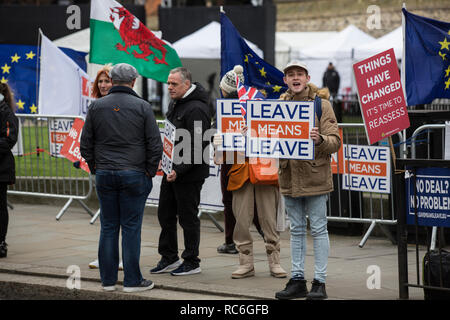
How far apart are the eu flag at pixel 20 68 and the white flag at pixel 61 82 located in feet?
4.20

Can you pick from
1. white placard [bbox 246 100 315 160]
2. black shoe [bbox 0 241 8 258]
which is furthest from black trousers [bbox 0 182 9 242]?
white placard [bbox 246 100 315 160]

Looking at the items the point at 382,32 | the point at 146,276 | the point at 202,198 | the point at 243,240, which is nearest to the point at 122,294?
the point at 146,276

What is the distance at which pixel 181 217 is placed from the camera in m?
8.25

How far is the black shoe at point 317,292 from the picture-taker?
701cm

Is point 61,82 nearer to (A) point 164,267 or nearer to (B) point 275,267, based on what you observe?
(A) point 164,267

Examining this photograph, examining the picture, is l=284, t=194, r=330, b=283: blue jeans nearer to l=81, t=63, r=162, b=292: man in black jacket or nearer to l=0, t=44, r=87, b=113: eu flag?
l=81, t=63, r=162, b=292: man in black jacket

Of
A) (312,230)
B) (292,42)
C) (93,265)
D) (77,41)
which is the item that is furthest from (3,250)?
(292,42)

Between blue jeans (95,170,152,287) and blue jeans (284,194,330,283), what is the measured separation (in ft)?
4.27

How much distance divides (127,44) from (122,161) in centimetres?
327

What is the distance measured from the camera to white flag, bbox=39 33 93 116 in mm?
11758

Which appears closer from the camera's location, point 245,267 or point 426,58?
point 245,267

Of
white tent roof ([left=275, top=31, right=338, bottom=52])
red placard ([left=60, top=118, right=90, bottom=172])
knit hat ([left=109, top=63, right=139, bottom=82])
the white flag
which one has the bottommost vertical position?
red placard ([left=60, top=118, right=90, bottom=172])
